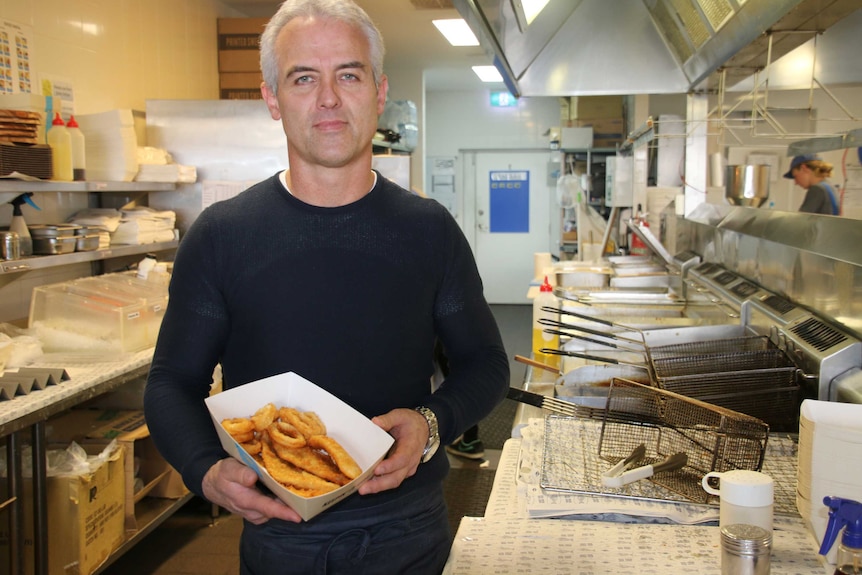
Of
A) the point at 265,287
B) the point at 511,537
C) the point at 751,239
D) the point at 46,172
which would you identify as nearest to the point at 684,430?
the point at 511,537

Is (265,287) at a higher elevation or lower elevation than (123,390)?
higher

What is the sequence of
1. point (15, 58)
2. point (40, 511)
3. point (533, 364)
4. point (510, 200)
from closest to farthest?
point (533, 364)
point (40, 511)
point (15, 58)
point (510, 200)

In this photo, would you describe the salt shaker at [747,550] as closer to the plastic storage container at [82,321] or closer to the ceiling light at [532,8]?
the ceiling light at [532,8]

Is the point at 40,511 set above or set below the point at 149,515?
above

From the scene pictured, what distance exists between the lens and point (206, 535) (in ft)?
11.9

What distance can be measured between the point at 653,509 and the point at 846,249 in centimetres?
89

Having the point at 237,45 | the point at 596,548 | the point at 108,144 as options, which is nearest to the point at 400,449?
the point at 596,548

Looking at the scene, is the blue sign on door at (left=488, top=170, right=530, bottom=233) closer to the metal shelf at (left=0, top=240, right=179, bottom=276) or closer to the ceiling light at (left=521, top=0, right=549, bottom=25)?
the metal shelf at (left=0, top=240, right=179, bottom=276)

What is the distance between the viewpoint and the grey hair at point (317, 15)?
1415mm

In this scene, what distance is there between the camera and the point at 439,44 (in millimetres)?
7352

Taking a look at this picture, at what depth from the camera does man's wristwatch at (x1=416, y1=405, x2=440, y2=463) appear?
1.36 m

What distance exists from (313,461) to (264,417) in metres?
0.12

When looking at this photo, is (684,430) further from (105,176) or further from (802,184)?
(802,184)

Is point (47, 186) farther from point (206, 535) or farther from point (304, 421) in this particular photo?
point (304, 421)
